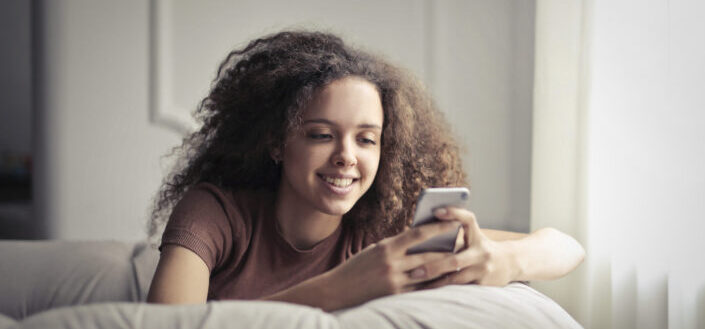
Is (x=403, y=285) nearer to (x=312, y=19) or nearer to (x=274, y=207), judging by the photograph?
(x=274, y=207)

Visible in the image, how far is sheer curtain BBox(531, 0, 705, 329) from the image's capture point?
53.1 inches

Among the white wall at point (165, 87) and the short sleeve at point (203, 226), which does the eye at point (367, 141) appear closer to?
the short sleeve at point (203, 226)

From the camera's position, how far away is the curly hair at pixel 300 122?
3.71 feet

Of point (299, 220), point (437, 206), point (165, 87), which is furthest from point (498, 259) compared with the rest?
point (165, 87)

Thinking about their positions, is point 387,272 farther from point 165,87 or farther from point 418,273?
point 165,87

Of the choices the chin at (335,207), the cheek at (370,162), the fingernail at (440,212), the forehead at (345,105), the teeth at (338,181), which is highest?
the forehead at (345,105)

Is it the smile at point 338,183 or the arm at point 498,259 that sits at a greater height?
the smile at point 338,183

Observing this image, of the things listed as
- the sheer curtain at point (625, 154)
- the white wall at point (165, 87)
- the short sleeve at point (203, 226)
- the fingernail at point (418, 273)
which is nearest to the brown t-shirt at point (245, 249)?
the short sleeve at point (203, 226)

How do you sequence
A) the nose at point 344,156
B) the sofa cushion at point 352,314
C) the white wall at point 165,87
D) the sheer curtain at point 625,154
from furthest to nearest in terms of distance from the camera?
the white wall at point 165,87, the sheer curtain at point 625,154, the nose at point 344,156, the sofa cushion at point 352,314

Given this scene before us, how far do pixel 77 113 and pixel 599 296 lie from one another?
1.97m

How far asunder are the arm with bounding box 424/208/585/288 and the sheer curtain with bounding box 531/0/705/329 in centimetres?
43

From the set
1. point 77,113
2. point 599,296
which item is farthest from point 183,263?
point 77,113

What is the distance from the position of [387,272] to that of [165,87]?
1735mm

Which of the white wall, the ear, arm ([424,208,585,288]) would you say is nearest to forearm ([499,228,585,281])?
arm ([424,208,585,288])
